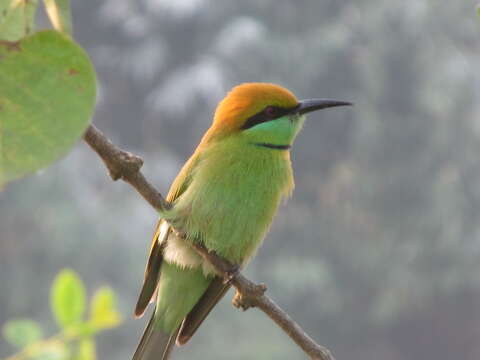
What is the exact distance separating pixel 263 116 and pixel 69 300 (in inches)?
26.9

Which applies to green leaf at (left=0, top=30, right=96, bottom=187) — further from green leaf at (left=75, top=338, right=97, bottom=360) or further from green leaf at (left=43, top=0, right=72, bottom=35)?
green leaf at (left=75, top=338, right=97, bottom=360)

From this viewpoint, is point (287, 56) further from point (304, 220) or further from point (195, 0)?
point (304, 220)

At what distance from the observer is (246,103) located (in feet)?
5.09

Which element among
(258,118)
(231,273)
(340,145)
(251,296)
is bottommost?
(251,296)

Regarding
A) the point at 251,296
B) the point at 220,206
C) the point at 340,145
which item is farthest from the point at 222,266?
the point at 340,145

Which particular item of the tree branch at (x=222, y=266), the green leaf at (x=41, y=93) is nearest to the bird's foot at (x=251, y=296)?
the tree branch at (x=222, y=266)

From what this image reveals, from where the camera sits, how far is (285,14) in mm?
11164

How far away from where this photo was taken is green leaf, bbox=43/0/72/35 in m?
0.52

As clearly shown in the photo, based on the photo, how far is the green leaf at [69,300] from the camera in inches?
36.7

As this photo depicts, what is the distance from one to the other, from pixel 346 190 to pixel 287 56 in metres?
1.82

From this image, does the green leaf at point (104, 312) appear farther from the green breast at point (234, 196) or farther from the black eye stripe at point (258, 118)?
the black eye stripe at point (258, 118)

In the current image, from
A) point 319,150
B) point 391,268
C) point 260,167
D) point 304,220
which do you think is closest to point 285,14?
point 319,150

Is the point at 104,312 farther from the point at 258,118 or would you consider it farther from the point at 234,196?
the point at 258,118

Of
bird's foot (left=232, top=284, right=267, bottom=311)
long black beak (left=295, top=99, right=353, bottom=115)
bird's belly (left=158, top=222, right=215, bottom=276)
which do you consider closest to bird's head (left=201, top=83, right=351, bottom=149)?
long black beak (left=295, top=99, right=353, bottom=115)
